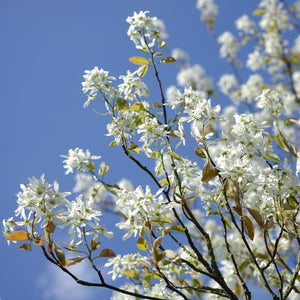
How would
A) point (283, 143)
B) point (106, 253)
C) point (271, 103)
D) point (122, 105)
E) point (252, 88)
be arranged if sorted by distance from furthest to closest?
point (252, 88) < point (271, 103) < point (283, 143) < point (122, 105) < point (106, 253)

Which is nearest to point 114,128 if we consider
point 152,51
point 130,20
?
point 152,51

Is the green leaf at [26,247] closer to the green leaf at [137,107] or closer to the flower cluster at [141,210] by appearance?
the flower cluster at [141,210]

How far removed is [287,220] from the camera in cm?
185

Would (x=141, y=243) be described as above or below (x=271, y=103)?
below

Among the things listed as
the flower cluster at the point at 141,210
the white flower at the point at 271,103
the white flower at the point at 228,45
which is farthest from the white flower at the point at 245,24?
the flower cluster at the point at 141,210

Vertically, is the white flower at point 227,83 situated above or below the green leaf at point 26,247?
above

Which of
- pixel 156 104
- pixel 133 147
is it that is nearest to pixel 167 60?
pixel 156 104

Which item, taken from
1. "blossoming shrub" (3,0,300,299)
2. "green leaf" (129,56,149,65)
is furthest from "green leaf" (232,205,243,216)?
"green leaf" (129,56,149,65)

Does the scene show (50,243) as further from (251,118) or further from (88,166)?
(251,118)

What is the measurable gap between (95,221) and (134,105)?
75 cm

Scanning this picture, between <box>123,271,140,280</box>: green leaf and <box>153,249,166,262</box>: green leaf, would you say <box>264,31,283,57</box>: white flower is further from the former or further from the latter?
<box>153,249,166,262</box>: green leaf

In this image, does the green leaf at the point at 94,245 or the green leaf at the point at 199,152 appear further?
the green leaf at the point at 199,152

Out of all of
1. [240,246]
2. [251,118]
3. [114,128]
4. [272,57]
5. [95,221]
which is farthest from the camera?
[272,57]

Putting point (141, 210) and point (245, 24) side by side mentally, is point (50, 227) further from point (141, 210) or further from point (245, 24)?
point (245, 24)
